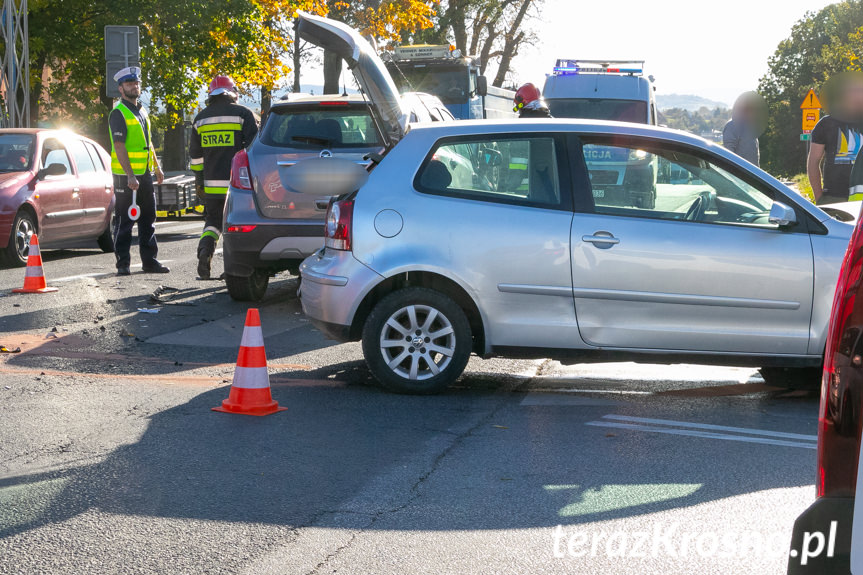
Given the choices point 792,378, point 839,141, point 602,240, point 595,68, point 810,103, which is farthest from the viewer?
point 810,103

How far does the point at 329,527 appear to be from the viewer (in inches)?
163

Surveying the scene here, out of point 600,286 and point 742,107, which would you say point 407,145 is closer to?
point 600,286

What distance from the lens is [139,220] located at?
39.2ft

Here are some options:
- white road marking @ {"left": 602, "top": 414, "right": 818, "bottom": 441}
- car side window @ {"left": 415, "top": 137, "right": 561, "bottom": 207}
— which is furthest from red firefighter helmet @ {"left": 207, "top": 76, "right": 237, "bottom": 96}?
white road marking @ {"left": 602, "top": 414, "right": 818, "bottom": 441}

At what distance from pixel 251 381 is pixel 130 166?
20.6 feet

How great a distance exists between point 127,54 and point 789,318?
1580cm

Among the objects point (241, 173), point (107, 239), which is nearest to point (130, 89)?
point (241, 173)

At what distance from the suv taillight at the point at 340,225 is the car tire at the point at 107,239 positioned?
8.61m

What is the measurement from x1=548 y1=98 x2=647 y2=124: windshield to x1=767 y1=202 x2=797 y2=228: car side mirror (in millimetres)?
12583

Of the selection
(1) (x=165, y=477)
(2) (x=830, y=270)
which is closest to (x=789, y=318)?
(2) (x=830, y=270)

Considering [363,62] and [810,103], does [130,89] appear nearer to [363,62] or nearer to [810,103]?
[363,62]

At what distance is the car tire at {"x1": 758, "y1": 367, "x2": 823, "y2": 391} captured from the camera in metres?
6.81

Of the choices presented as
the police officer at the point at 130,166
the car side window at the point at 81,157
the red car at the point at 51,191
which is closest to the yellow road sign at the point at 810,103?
the red car at the point at 51,191

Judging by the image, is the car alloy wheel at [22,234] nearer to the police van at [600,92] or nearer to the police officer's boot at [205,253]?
the police officer's boot at [205,253]
